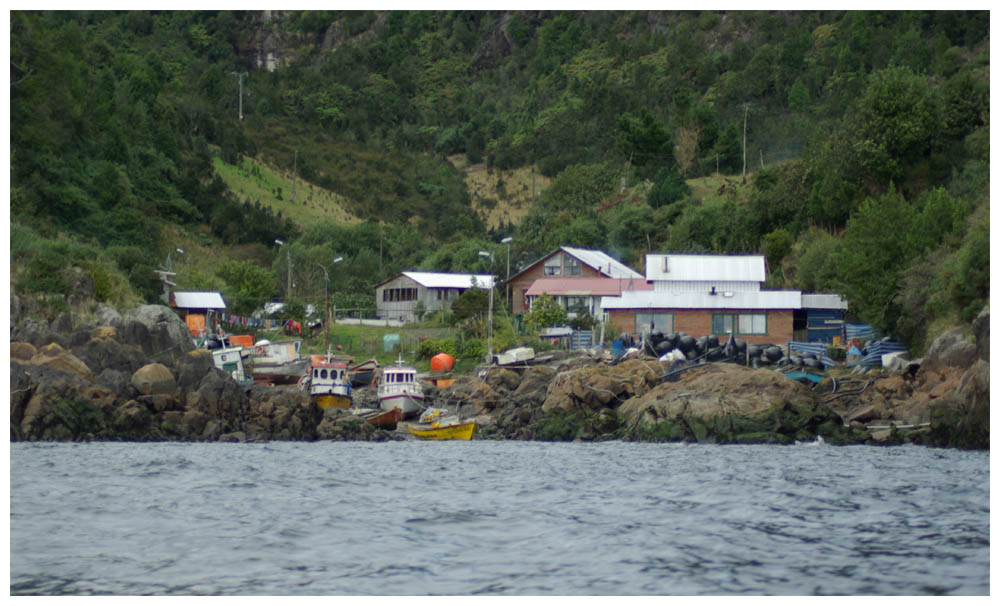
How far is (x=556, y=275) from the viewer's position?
80875 millimetres

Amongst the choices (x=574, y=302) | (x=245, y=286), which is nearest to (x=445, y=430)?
(x=574, y=302)

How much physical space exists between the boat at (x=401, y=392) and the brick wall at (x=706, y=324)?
16.4 meters

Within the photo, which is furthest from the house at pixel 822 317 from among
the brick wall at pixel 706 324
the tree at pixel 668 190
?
the tree at pixel 668 190

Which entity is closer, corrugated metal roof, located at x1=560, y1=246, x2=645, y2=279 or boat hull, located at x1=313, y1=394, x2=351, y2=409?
boat hull, located at x1=313, y1=394, x2=351, y2=409

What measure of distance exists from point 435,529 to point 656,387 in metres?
23.1

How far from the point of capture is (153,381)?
140ft

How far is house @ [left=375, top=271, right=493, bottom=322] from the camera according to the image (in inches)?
3214

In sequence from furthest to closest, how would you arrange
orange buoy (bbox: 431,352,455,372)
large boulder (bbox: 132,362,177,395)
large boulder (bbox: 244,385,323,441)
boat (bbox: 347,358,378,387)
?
orange buoy (bbox: 431,352,455,372) → boat (bbox: 347,358,378,387) → large boulder (bbox: 132,362,177,395) → large boulder (bbox: 244,385,323,441)

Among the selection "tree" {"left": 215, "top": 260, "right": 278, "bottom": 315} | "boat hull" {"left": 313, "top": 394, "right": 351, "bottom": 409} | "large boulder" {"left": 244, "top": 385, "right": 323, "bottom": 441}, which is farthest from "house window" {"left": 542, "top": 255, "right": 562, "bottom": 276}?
"large boulder" {"left": 244, "top": 385, "right": 323, "bottom": 441}

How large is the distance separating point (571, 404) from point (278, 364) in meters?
20.4

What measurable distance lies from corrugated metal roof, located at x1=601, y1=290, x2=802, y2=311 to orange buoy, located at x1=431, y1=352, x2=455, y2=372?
371 inches

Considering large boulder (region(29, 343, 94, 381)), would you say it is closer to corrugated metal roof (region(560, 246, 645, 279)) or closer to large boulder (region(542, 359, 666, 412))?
large boulder (region(542, 359, 666, 412))
